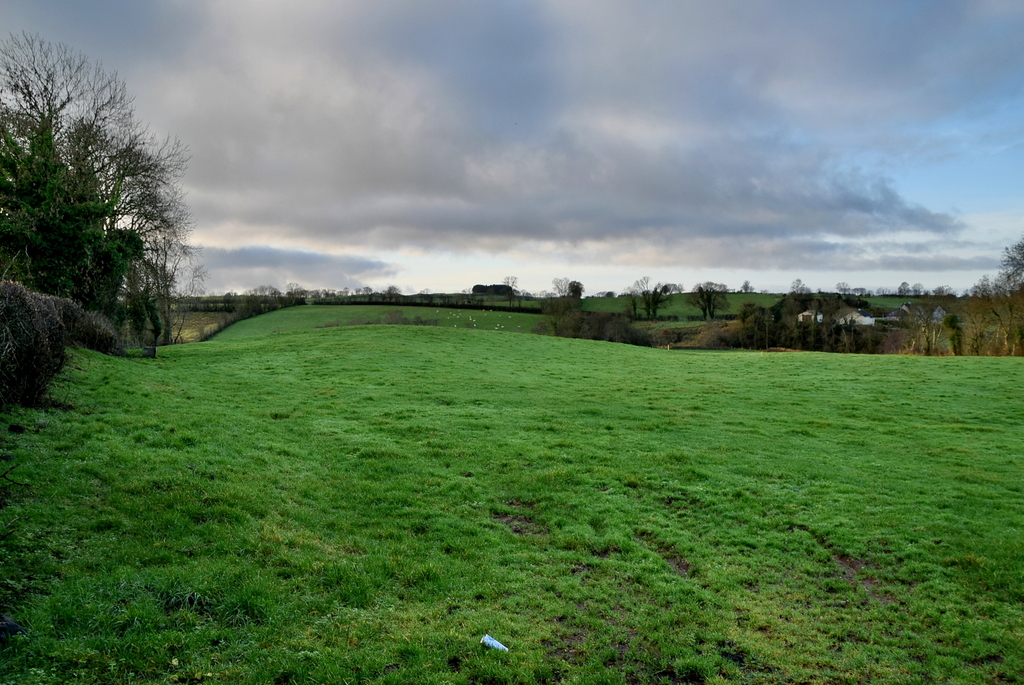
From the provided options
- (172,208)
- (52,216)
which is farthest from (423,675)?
(172,208)

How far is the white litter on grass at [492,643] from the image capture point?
6473mm

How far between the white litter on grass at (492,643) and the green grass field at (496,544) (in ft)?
0.53

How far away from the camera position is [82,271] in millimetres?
27312

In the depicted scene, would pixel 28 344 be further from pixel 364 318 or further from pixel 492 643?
pixel 364 318

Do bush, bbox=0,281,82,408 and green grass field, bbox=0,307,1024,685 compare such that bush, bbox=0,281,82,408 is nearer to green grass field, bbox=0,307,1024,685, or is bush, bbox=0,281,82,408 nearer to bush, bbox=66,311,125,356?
green grass field, bbox=0,307,1024,685

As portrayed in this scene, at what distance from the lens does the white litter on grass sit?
6.47 meters

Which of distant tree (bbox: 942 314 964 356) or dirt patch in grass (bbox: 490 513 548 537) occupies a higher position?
distant tree (bbox: 942 314 964 356)

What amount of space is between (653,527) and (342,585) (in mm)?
5695

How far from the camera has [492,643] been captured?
257 inches

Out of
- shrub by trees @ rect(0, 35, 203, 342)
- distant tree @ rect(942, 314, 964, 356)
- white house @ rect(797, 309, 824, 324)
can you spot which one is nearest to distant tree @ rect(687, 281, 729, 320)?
white house @ rect(797, 309, 824, 324)

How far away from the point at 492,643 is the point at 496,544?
9.55 feet

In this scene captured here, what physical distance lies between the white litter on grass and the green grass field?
161 mm

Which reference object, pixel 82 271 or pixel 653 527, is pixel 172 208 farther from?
pixel 653 527

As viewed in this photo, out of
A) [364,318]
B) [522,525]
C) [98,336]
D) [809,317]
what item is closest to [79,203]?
[98,336]
